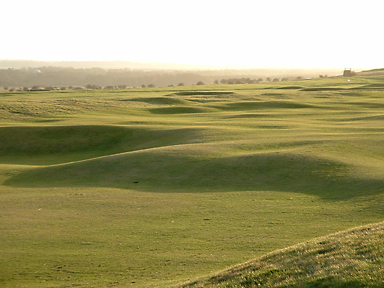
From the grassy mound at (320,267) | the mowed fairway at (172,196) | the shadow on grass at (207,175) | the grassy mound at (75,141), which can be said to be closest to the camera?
the grassy mound at (320,267)

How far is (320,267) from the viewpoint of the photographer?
8.98 metres

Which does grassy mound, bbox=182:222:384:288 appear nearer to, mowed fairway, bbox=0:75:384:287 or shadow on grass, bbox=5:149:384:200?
mowed fairway, bbox=0:75:384:287

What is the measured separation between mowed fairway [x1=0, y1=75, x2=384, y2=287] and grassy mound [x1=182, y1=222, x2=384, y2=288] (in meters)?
1.79

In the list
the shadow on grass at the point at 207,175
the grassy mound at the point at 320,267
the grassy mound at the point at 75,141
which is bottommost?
the grassy mound at the point at 75,141

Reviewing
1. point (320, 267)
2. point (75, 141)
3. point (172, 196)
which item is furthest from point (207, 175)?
point (75, 141)

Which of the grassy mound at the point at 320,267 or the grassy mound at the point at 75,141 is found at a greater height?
the grassy mound at the point at 320,267

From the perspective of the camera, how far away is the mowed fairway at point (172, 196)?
41.8 feet

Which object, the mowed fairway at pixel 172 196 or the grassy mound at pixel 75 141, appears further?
the grassy mound at pixel 75 141

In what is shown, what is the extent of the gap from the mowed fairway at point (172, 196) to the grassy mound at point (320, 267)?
5.89ft

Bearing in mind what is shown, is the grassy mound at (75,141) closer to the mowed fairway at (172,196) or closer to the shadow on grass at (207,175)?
the mowed fairway at (172,196)

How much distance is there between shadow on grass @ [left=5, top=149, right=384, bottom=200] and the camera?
19750 mm

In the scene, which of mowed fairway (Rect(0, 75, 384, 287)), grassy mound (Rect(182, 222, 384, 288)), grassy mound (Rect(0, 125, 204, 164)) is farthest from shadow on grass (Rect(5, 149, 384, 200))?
grassy mound (Rect(182, 222, 384, 288))

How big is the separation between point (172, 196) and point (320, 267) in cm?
1115

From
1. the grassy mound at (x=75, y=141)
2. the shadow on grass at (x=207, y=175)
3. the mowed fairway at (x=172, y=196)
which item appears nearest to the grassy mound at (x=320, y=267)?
the mowed fairway at (x=172, y=196)
